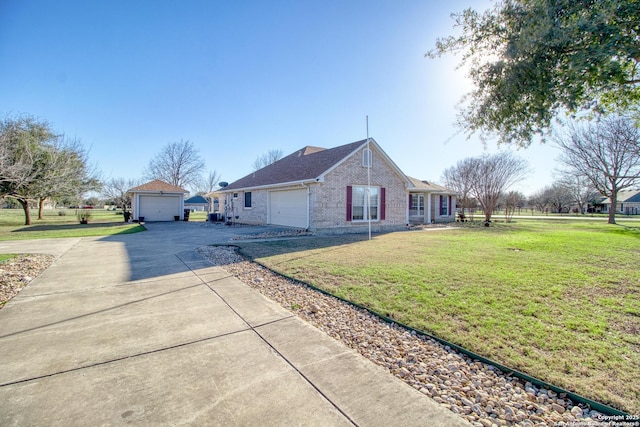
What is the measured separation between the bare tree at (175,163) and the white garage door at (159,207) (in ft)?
69.3

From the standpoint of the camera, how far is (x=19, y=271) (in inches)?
261

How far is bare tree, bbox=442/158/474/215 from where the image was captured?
31.5 m

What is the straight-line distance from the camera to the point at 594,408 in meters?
2.24

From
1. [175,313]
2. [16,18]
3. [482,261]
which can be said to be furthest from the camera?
[16,18]

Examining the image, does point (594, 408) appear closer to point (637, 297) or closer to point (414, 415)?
Answer: point (414, 415)

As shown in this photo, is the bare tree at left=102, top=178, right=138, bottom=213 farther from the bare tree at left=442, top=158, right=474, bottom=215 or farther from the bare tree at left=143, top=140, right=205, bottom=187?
the bare tree at left=442, top=158, right=474, bottom=215

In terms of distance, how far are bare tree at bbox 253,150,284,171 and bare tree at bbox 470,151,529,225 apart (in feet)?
111

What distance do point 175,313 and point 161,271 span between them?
3.01m

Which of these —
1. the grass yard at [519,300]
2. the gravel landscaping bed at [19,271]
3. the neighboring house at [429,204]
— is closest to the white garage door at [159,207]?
the gravel landscaping bed at [19,271]

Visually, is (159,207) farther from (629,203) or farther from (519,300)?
(629,203)

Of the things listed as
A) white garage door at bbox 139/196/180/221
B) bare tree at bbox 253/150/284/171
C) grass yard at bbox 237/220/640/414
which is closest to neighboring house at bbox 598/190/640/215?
bare tree at bbox 253/150/284/171

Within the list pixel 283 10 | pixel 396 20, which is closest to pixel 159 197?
pixel 283 10

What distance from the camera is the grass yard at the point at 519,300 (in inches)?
111

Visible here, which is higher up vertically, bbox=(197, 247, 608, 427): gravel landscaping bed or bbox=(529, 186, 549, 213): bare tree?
bbox=(529, 186, 549, 213): bare tree
